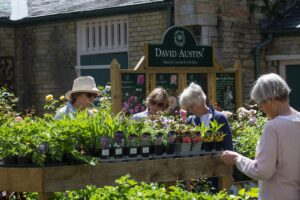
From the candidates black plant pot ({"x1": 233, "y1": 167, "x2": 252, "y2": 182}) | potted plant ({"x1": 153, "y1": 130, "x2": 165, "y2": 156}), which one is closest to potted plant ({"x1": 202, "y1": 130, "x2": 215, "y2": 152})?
potted plant ({"x1": 153, "y1": 130, "x2": 165, "y2": 156})

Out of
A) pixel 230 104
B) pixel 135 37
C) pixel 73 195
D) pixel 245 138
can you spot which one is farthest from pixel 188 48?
pixel 73 195

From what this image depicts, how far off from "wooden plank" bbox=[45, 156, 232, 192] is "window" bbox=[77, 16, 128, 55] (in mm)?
9807

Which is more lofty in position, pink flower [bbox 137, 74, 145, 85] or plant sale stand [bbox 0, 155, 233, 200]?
pink flower [bbox 137, 74, 145, 85]

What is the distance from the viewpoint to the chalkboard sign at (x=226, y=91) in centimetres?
1185

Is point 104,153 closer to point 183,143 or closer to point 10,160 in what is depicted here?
point 10,160

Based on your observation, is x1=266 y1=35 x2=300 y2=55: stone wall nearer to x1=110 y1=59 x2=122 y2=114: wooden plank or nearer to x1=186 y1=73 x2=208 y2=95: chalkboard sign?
x1=186 y1=73 x2=208 y2=95: chalkboard sign

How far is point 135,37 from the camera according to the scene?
15539mm

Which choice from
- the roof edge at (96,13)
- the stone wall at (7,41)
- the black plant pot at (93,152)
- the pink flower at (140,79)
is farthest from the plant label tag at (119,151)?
the stone wall at (7,41)

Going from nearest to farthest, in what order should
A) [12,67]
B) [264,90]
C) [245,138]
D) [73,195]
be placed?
[264,90]
[73,195]
[245,138]
[12,67]

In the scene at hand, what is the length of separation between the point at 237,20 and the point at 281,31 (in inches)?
40.8

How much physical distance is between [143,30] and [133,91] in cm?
532

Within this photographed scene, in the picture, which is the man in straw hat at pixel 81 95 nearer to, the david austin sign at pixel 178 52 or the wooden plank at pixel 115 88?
the wooden plank at pixel 115 88

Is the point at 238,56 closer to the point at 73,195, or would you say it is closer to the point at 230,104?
the point at 230,104

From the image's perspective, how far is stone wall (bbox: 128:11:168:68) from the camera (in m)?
15.0
